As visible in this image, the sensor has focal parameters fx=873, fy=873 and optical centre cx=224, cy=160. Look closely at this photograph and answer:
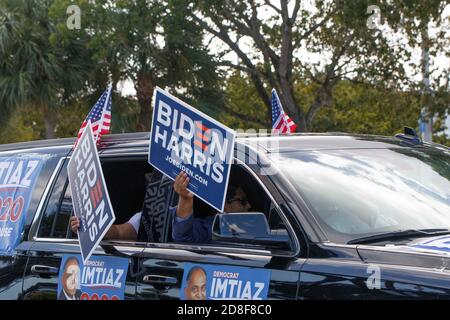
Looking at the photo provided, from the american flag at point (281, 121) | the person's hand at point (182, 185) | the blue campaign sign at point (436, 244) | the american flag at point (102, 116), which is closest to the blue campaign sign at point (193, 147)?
the person's hand at point (182, 185)

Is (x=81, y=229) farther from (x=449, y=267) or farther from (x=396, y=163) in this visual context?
(x=449, y=267)

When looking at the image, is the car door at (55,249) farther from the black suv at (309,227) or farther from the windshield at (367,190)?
the windshield at (367,190)

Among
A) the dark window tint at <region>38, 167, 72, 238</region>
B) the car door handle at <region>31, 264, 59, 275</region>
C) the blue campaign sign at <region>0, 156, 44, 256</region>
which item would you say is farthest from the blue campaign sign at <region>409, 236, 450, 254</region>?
the blue campaign sign at <region>0, 156, 44, 256</region>

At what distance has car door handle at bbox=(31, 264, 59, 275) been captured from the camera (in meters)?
4.83

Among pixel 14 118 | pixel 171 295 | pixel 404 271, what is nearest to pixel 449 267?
pixel 404 271

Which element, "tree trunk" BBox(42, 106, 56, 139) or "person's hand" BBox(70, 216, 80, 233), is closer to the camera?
"person's hand" BBox(70, 216, 80, 233)

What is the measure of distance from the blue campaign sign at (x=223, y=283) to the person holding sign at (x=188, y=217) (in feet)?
1.39

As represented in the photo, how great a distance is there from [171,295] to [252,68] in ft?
51.9

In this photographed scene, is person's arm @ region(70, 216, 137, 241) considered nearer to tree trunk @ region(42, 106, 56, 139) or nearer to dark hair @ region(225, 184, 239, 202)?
dark hair @ region(225, 184, 239, 202)

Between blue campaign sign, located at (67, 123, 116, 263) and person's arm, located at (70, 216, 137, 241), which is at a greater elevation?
blue campaign sign, located at (67, 123, 116, 263)

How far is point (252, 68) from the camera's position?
19719 millimetres

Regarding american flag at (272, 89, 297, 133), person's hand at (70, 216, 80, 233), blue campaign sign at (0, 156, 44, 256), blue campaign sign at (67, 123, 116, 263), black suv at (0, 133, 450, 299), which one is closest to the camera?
black suv at (0, 133, 450, 299)

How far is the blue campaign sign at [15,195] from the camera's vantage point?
17.4ft
